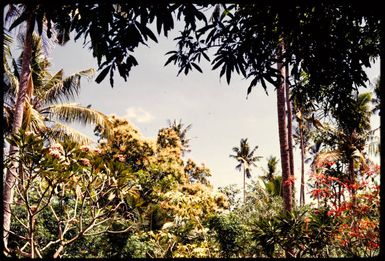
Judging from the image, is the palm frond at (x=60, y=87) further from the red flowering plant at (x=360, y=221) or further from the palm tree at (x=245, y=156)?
the palm tree at (x=245, y=156)

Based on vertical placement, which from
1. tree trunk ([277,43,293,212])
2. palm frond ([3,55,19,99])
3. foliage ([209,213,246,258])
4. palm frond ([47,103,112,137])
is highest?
palm frond ([3,55,19,99])

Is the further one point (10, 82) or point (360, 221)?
point (10, 82)

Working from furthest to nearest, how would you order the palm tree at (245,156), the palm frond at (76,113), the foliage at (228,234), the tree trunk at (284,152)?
the palm tree at (245,156) < the palm frond at (76,113) < the foliage at (228,234) < the tree trunk at (284,152)

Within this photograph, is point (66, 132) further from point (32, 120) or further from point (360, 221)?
point (360, 221)

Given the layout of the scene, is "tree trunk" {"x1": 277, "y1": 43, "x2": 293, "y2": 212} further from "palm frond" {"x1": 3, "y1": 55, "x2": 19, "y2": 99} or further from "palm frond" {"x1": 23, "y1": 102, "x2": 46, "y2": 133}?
"palm frond" {"x1": 3, "y1": 55, "x2": 19, "y2": 99}

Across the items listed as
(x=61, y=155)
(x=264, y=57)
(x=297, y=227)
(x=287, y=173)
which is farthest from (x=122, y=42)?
(x=287, y=173)

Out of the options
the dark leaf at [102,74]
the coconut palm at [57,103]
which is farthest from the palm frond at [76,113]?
the dark leaf at [102,74]

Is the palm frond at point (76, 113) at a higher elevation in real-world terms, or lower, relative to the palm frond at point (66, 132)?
higher

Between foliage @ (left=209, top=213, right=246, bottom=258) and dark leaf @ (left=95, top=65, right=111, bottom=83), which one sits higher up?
dark leaf @ (left=95, top=65, right=111, bottom=83)

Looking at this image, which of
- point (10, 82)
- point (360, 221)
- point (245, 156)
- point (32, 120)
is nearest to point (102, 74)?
point (360, 221)

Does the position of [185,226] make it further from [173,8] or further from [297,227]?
[173,8]

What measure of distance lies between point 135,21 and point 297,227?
5152mm

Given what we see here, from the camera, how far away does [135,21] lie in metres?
1.98

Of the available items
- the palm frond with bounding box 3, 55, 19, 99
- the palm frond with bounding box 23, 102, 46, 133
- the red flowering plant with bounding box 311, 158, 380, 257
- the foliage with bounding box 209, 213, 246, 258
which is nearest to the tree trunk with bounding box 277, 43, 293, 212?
the red flowering plant with bounding box 311, 158, 380, 257
